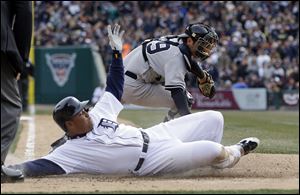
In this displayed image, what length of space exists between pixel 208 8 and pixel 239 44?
3.20 metres

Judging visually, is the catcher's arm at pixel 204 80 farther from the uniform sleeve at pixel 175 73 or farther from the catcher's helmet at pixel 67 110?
the catcher's helmet at pixel 67 110

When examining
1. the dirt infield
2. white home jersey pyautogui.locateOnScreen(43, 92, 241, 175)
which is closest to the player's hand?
white home jersey pyautogui.locateOnScreen(43, 92, 241, 175)

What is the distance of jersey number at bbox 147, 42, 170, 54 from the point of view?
7727 millimetres

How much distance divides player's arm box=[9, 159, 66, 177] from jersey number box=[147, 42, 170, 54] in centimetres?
206

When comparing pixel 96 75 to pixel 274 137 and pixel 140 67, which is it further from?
pixel 140 67

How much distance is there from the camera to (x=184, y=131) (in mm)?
6715

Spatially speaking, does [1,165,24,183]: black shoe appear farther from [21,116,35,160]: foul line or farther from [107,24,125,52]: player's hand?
[21,116,35,160]: foul line

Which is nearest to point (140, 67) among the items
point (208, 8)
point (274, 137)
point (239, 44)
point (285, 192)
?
point (285, 192)

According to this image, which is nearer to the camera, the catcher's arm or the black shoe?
the black shoe

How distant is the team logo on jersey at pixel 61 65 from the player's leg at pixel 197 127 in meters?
20.4

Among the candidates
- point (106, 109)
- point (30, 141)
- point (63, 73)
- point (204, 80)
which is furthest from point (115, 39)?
point (63, 73)

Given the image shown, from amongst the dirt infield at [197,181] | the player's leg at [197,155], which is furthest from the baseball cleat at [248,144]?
the player's leg at [197,155]

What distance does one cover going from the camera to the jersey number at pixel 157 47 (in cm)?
773

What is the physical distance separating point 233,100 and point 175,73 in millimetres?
19279
